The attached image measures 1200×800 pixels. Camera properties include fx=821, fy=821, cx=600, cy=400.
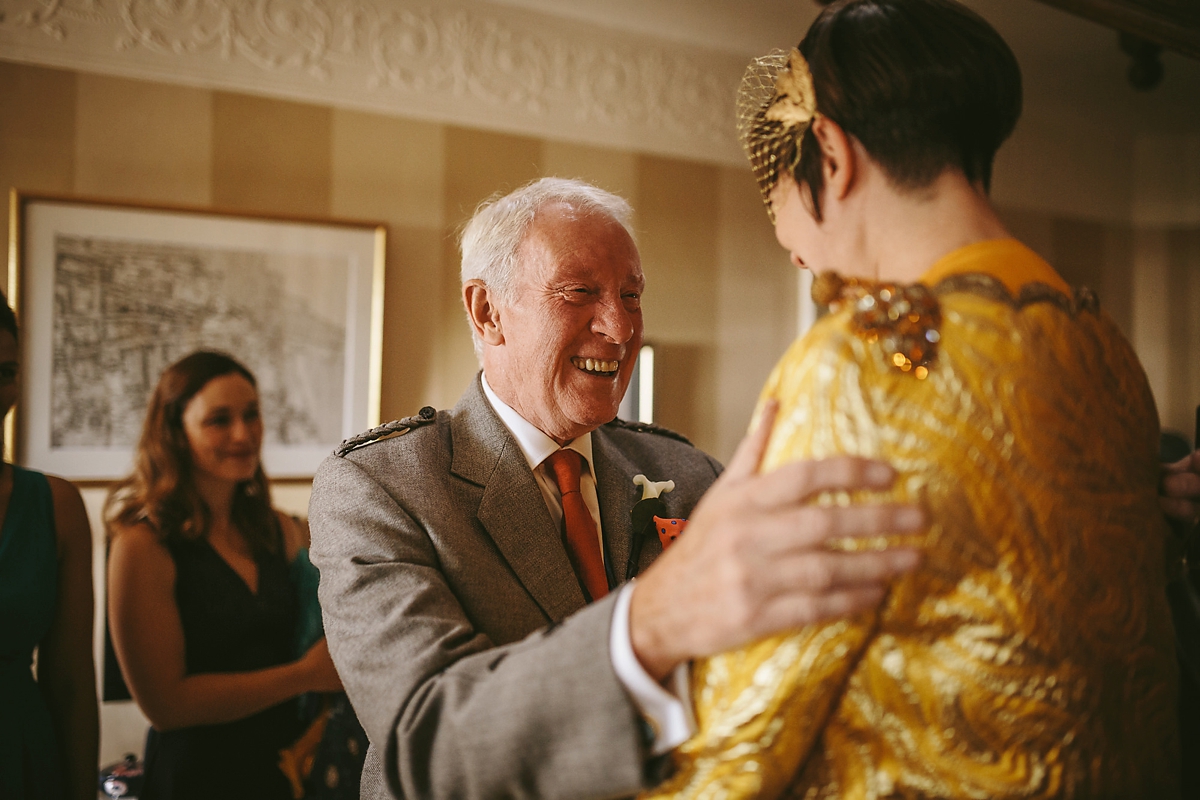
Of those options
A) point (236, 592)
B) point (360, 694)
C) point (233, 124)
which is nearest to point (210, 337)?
point (233, 124)

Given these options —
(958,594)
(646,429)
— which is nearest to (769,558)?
(958,594)

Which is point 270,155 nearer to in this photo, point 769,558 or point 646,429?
point 646,429

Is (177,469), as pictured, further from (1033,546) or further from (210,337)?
(1033,546)

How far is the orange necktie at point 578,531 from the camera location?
4.84 ft

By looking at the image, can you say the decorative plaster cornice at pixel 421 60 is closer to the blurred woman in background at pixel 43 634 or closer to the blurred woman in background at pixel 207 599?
the blurred woman in background at pixel 207 599

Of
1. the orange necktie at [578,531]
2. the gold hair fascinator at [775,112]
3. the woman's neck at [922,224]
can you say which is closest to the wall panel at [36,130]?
the orange necktie at [578,531]

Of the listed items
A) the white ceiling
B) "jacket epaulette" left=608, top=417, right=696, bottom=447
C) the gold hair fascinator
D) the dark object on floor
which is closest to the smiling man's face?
"jacket epaulette" left=608, top=417, right=696, bottom=447

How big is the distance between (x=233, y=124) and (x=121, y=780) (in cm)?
251

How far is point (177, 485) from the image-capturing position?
101 inches

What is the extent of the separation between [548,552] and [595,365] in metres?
0.43

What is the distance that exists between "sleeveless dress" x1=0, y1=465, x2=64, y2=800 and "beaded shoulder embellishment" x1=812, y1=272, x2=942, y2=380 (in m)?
2.25

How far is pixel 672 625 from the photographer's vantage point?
750 millimetres

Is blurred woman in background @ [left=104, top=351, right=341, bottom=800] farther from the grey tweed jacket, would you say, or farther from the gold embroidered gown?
the gold embroidered gown

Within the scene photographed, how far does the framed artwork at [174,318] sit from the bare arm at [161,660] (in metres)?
1.15
